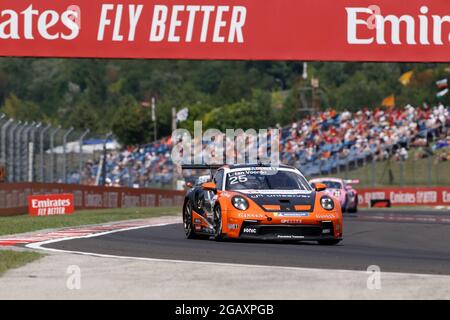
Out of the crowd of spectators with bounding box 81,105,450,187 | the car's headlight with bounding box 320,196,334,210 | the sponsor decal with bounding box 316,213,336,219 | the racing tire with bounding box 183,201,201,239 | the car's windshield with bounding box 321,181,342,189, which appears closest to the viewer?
the sponsor decal with bounding box 316,213,336,219

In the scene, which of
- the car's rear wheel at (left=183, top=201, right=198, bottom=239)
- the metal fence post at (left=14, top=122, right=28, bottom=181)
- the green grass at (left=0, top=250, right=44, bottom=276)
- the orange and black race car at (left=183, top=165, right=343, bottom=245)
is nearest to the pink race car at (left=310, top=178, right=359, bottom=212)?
the metal fence post at (left=14, top=122, right=28, bottom=181)

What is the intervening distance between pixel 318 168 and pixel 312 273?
35398 mm

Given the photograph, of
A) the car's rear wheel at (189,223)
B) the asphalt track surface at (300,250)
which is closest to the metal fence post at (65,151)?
the asphalt track surface at (300,250)

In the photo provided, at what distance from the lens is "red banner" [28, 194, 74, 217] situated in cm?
3086

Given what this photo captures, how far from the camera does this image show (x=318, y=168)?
4591 cm

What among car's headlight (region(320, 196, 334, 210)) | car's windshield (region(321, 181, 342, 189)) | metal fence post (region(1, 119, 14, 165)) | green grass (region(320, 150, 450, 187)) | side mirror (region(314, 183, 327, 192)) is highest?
metal fence post (region(1, 119, 14, 165))

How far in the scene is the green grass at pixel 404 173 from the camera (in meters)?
42.9

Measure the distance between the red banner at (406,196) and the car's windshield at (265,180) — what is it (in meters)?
28.0

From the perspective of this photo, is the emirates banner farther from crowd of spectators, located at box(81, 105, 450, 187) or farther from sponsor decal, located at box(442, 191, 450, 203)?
sponsor decal, located at box(442, 191, 450, 203)

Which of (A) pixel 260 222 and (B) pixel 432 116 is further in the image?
(B) pixel 432 116

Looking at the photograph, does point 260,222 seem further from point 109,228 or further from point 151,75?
point 151,75

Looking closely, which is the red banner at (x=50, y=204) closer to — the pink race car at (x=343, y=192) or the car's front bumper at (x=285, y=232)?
the pink race car at (x=343, y=192)

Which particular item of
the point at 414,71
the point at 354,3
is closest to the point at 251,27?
the point at 354,3

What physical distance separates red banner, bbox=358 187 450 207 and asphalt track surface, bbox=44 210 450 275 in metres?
25.3
